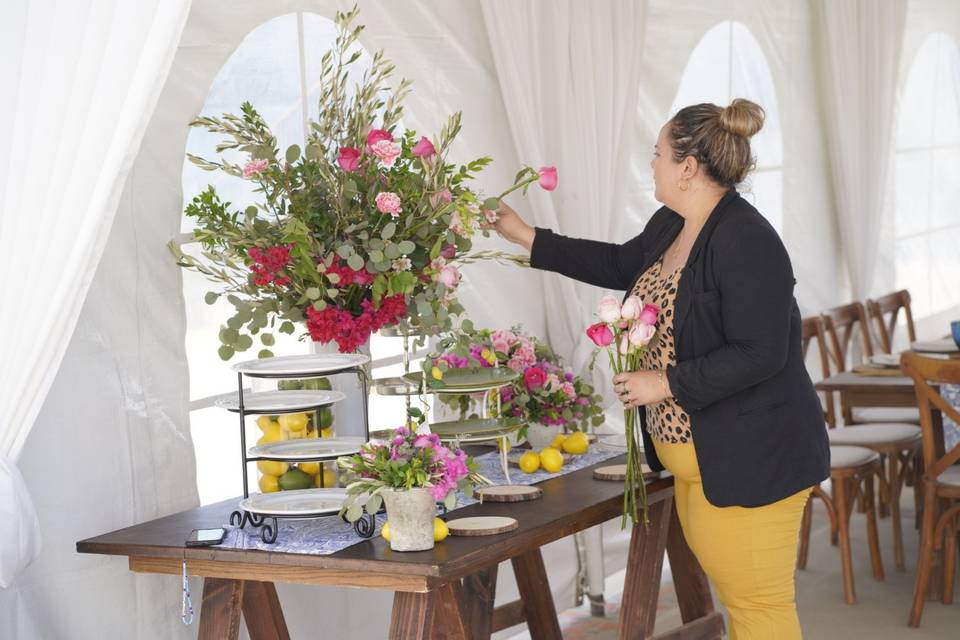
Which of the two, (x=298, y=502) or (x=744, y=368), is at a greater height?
(x=744, y=368)

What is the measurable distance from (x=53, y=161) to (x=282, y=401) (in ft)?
2.18

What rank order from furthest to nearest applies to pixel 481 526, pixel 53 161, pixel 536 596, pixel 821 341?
pixel 821 341 < pixel 536 596 < pixel 481 526 < pixel 53 161

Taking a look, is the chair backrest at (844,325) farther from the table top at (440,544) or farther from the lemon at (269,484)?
the lemon at (269,484)

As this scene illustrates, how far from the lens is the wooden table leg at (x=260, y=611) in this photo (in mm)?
2705

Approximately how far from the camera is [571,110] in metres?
3.84

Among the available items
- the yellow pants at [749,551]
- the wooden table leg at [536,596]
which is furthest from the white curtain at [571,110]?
the yellow pants at [749,551]

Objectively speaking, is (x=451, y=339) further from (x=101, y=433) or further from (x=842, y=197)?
(x=842, y=197)

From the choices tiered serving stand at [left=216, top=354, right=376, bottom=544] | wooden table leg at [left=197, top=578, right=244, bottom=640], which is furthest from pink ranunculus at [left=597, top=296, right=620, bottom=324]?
wooden table leg at [left=197, top=578, right=244, bottom=640]

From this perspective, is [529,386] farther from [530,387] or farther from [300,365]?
[300,365]

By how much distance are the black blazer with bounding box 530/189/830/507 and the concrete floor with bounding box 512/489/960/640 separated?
1580mm

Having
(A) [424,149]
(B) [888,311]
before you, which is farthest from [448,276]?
(B) [888,311]

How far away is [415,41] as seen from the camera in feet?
11.4

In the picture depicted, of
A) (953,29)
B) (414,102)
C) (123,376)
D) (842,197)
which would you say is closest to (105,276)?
(123,376)

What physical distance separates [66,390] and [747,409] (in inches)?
55.7
